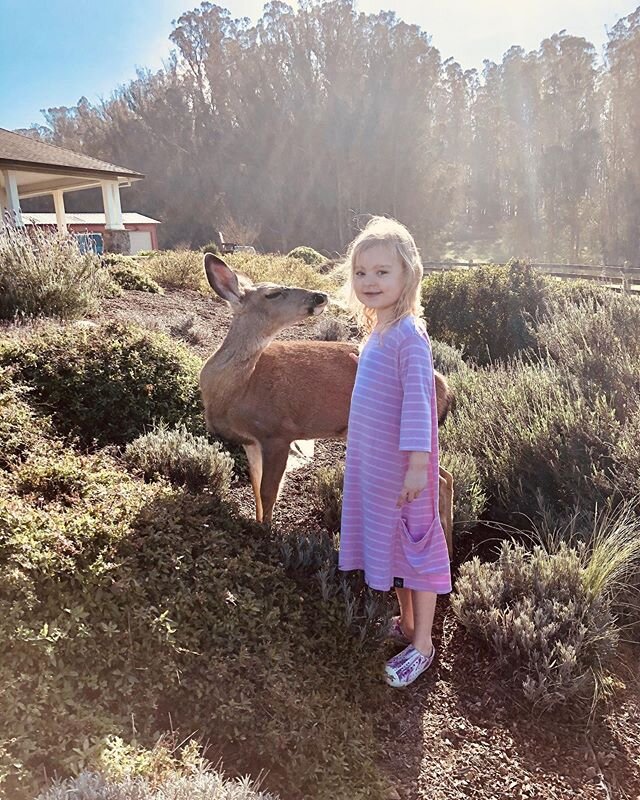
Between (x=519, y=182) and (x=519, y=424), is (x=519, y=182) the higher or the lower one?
the higher one

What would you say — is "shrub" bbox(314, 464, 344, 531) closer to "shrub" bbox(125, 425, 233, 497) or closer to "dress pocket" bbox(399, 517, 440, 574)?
"shrub" bbox(125, 425, 233, 497)

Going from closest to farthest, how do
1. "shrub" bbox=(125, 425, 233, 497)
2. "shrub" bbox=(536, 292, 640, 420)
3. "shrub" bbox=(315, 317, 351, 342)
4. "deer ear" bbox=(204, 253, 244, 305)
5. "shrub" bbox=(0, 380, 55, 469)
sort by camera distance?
"shrub" bbox=(0, 380, 55, 469), "deer ear" bbox=(204, 253, 244, 305), "shrub" bbox=(125, 425, 233, 497), "shrub" bbox=(536, 292, 640, 420), "shrub" bbox=(315, 317, 351, 342)

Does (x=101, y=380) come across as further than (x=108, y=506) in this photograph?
Yes

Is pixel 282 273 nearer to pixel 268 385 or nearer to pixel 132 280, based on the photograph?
pixel 132 280

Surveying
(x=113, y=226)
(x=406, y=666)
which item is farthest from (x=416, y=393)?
(x=113, y=226)

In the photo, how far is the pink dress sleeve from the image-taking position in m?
2.82

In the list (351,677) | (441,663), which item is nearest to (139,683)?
(351,677)

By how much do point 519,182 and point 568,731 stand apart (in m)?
52.6

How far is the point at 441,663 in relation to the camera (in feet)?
10.7

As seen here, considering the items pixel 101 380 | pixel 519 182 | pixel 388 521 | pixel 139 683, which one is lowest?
pixel 139 683

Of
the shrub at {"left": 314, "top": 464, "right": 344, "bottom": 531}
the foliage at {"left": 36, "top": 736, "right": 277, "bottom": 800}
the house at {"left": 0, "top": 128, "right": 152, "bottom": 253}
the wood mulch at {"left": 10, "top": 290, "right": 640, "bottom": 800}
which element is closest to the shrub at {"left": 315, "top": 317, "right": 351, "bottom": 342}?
the shrub at {"left": 314, "top": 464, "right": 344, "bottom": 531}

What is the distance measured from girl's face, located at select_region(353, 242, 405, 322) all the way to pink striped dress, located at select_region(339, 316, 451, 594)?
0.14 m

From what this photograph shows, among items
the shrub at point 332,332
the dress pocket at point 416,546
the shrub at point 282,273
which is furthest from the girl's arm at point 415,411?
the shrub at point 282,273

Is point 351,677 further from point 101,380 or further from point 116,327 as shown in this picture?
point 116,327
